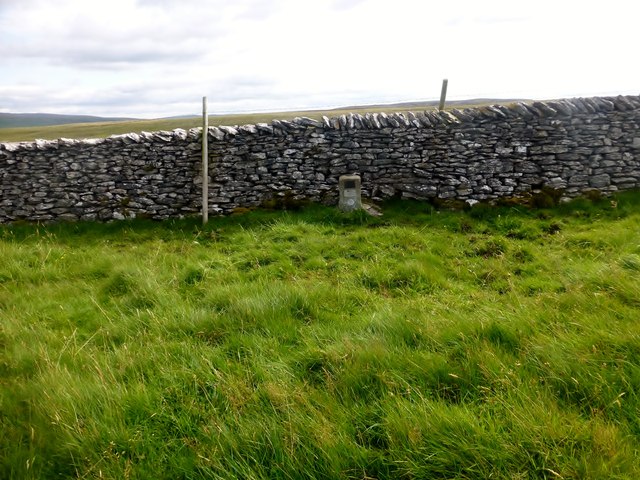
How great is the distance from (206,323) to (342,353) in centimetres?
154

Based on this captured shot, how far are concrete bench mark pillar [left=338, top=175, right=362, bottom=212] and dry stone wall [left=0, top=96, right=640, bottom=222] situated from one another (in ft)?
1.90

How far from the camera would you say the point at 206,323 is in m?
4.41

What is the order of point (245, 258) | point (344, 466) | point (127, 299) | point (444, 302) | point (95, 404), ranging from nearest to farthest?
point (344, 466) < point (95, 404) < point (444, 302) < point (127, 299) < point (245, 258)

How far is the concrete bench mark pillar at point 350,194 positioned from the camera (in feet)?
30.5

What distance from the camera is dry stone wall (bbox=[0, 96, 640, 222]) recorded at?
914cm

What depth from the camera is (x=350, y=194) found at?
932cm

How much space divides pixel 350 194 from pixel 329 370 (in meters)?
6.22

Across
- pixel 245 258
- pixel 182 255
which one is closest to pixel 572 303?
pixel 245 258

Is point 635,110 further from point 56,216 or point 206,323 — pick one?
point 56,216

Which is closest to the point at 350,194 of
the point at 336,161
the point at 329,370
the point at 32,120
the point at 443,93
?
the point at 336,161

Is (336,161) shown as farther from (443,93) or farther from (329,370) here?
(329,370)

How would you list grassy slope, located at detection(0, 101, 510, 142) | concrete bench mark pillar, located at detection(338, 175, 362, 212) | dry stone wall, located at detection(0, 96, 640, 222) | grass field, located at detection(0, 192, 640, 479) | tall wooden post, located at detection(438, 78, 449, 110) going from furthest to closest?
grassy slope, located at detection(0, 101, 510, 142) < tall wooden post, located at detection(438, 78, 449, 110) < concrete bench mark pillar, located at detection(338, 175, 362, 212) < dry stone wall, located at detection(0, 96, 640, 222) < grass field, located at detection(0, 192, 640, 479)

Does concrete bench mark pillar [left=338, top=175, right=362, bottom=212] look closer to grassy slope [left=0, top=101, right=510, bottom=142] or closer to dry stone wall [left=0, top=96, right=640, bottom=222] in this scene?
dry stone wall [left=0, top=96, right=640, bottom=222]

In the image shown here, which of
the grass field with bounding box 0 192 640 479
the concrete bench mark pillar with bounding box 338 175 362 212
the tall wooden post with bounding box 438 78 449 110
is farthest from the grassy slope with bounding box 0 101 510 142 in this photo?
the grass field with bounding box 0 192 640 479
